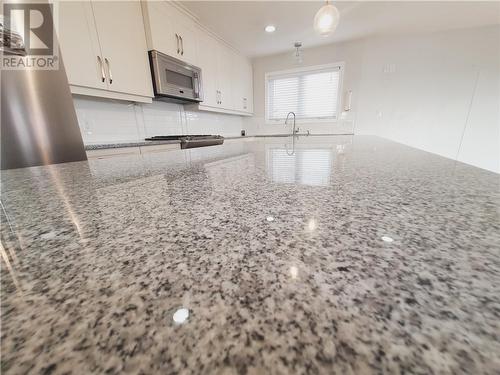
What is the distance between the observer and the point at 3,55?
1.20m

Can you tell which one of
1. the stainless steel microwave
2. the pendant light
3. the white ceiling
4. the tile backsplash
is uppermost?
the white ceiling

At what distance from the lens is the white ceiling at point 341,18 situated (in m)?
2.08

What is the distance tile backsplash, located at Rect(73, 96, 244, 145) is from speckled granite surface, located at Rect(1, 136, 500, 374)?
1.91 m

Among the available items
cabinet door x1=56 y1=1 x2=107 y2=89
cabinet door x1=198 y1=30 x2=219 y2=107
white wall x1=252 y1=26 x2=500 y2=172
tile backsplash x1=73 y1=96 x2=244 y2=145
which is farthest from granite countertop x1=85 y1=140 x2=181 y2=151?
white wall x1=252 y1=26 x2=500 y2=172

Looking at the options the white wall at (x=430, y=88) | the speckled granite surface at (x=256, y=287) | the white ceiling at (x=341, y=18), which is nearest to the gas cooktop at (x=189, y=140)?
the white ceiling at (x=341, y=18)

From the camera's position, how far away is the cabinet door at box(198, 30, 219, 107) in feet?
8.33

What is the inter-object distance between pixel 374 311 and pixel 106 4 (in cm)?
241

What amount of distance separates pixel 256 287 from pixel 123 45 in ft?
7.51

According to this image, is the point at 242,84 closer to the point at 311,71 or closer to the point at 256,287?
the point at 311,71

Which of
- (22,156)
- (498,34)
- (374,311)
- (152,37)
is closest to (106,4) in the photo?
(152,37)

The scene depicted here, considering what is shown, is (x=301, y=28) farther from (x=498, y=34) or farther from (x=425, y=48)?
(x=498, y=34)

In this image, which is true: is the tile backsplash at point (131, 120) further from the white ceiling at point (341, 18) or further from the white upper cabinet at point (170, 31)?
the white ceiling at point (341, 18)

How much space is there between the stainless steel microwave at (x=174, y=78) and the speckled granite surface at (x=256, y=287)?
6.83 feet

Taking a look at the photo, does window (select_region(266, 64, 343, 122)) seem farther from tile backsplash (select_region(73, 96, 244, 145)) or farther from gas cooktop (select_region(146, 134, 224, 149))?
gas cooktop (select_region(146, 134, 224, 149))
